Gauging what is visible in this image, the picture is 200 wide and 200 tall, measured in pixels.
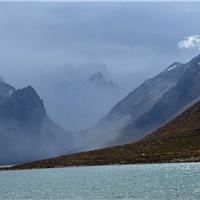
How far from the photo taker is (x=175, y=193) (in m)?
154

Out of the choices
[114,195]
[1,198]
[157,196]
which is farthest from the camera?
[1,198]

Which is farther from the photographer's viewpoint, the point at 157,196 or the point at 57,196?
the point at 57,196

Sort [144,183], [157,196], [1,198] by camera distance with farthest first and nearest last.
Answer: [144,183] → [1,198] → [157,196]

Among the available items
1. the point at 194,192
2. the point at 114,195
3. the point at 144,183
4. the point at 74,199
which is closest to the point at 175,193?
the point at 194,192

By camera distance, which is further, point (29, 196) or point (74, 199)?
point (29, 196)

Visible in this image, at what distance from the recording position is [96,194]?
536ft

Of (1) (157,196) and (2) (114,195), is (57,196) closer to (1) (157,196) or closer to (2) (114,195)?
(2) (114,195)

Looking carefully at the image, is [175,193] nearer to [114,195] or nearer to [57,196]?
[114,195]

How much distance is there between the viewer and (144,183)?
642ft

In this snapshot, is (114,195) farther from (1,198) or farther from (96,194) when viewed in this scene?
(1,198)

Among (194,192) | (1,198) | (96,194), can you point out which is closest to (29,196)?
(1,198)

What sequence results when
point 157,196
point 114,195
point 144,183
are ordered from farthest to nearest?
point 144,183, point 114,195, point 157,196

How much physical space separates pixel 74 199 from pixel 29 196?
2517 centimetres

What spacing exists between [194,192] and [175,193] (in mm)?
5050
